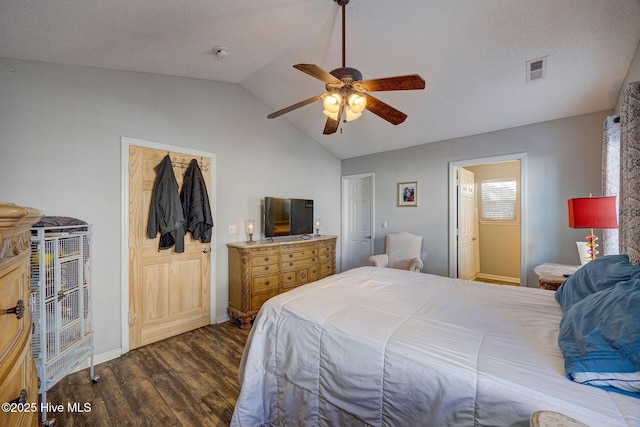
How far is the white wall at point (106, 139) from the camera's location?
6.75ft

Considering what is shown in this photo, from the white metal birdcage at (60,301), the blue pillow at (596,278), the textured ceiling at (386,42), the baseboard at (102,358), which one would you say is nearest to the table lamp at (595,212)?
the blue pillow at (596,278)

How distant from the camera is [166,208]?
272cm

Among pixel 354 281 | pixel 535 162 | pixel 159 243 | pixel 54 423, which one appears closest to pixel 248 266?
pixel 159 243

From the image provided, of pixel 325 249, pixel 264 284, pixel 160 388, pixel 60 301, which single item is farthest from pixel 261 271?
pixel 60 301

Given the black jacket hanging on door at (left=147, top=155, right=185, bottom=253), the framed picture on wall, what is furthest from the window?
the black jacket hanging on door at (left=147, top=155, right=185, bottom=253)

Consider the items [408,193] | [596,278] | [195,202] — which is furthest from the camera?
[408,193]

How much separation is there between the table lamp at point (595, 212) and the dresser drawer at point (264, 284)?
3037mm

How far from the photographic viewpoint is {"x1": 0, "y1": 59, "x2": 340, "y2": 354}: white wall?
6.75 ft

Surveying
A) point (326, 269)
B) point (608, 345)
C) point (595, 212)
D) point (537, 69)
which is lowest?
point (326, 269)

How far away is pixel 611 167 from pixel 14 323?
4032 millimetres

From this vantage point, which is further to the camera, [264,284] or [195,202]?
[264,284]

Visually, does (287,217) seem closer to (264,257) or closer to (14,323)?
(264,257)

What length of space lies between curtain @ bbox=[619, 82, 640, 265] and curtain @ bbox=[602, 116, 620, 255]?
91 cm

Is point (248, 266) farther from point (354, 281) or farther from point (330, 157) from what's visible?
point (330, 157)
